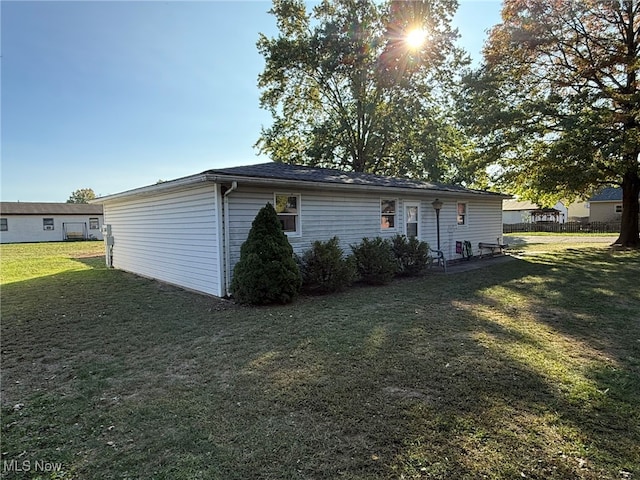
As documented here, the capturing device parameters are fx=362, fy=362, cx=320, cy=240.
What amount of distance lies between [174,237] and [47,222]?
1142 inches

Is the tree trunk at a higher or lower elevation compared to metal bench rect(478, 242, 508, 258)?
higher

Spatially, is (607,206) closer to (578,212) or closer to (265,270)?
(578,212)

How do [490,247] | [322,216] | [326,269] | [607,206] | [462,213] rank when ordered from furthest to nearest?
[607,206] < [490,247] < [462,213] < [322,216] < [326,269]

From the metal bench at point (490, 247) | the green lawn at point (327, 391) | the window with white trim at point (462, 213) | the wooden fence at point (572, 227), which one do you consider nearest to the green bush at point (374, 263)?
the green lawn at point (327, 391)

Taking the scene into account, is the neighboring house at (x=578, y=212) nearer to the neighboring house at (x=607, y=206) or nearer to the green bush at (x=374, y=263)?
the neighboring house at (x=607, y=206)

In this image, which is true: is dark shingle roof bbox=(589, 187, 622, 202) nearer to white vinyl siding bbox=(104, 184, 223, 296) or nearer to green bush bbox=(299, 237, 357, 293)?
green bush bbox=(299, 237, 357, 293)

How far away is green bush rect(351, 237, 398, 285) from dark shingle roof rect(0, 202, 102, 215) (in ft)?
105

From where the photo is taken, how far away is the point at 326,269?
7938mm

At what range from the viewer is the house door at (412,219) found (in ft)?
38.0

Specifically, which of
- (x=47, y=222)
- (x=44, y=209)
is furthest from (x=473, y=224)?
(x=44, y=209)

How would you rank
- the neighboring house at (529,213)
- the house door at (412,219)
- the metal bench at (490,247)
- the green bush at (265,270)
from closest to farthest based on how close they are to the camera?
the green bush at (265,270) → the house door at (412,219) → the metal bench at (490,247) → the neighboring house at (529,213)

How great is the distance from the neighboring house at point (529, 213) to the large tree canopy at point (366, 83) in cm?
2441

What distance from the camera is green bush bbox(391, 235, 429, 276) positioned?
9.99m

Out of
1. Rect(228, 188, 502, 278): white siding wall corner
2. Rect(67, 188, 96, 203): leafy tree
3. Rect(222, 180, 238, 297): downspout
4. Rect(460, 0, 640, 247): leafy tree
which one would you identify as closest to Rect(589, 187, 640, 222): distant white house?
Rect(460, 0, 640, 247): leafy tree
